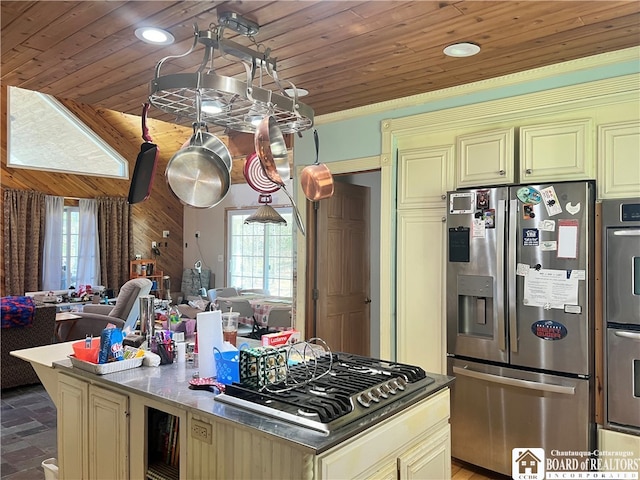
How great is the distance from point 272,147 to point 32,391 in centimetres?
417

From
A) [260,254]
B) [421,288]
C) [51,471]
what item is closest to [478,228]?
[421,288]

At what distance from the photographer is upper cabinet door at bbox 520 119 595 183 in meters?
2.67

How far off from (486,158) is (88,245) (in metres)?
7.57

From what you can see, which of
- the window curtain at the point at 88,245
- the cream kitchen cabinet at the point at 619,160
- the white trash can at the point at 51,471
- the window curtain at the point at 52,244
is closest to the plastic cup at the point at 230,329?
the white trash can at the point at 51,471

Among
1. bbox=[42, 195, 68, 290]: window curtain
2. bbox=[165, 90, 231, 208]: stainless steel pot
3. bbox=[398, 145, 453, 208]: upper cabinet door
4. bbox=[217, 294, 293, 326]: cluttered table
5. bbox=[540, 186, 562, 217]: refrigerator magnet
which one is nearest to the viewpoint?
bbox=[165, 90, 231, 208]: stainless steel pot

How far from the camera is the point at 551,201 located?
8.77 ft

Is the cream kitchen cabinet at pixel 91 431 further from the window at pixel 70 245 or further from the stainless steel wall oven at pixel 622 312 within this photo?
the window at pixel 70 245

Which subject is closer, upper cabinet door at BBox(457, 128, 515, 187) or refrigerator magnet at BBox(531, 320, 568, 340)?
refrigerator magnet at BBox(531, 320, 568, 340)

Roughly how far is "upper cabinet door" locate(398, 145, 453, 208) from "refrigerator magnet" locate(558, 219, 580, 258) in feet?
2.68

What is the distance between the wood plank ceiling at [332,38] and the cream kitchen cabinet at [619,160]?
45 cm

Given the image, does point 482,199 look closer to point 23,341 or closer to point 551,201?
point 551,201

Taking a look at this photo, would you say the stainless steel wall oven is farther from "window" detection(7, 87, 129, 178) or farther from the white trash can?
"window" detection(7, 87, 129, 178)

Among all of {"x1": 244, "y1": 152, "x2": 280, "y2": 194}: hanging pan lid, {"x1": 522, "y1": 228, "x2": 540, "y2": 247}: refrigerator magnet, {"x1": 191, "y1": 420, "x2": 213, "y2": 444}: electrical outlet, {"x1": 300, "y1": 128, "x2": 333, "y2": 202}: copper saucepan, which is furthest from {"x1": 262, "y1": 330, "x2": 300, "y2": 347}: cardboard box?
{"x1": 244, "y1": 152, "x2": 280, "y2": 194}: hanging pan lid

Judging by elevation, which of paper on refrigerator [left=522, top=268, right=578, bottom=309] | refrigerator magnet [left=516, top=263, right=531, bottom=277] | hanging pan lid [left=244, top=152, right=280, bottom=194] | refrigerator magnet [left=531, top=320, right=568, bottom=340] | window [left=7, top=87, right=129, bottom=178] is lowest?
refrigerator magnet [left=531, top=320, right=568, bottom=340]
